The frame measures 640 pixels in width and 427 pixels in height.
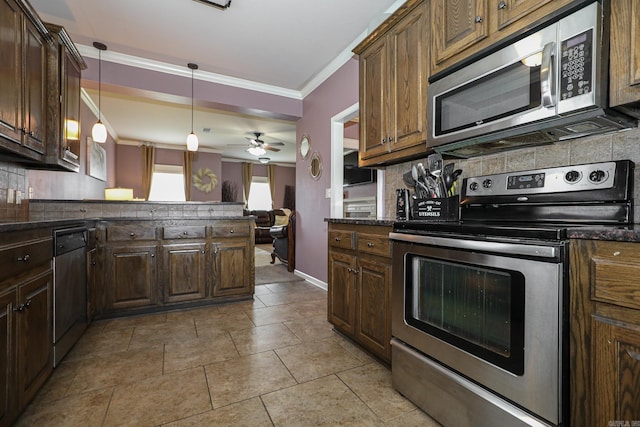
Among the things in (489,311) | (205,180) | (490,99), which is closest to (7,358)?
(489,311)

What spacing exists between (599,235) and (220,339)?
7.73 feet

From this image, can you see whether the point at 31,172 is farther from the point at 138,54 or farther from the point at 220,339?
the point at 220,339

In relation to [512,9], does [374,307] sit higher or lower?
lower

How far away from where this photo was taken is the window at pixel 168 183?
27.4 ft

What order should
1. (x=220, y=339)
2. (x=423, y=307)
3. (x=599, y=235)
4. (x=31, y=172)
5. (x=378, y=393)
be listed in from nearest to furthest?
(x=599, y=235), (x=423, y=307), (x=378, y=393), (x=220, y=339), (x=31, y=172)

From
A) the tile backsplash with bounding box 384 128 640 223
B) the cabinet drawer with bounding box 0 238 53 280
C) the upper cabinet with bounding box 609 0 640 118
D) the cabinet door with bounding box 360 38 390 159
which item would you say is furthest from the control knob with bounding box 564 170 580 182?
the cabinet drawer with bounding box 0 238 53 280

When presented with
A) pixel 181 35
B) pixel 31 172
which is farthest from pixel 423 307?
pixel 31 172

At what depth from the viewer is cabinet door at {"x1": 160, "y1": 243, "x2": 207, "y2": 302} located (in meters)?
3.04

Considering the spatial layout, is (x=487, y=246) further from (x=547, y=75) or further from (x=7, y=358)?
(x=7, y=358)

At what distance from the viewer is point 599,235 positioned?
93cm

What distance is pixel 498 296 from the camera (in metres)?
1.21

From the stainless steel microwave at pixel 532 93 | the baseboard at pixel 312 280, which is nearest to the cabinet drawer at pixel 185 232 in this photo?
the baseboard at pixel 312 280

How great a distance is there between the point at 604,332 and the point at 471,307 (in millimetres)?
443

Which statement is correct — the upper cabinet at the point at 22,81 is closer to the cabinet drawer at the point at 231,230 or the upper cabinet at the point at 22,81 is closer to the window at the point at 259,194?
the cabinet drawer at the point at 231,230
